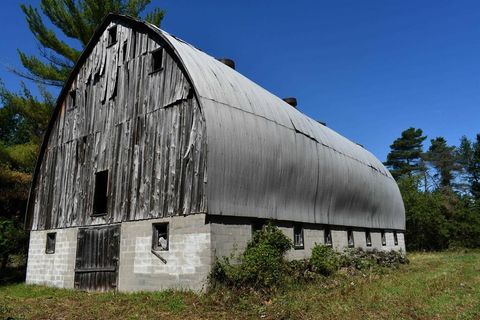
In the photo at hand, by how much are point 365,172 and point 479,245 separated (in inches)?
1040

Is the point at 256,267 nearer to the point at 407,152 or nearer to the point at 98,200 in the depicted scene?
the point at 98,200

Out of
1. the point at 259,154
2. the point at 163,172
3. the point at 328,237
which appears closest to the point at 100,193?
the point at 163,172

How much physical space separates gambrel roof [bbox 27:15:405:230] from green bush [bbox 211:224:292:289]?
1.26 meters

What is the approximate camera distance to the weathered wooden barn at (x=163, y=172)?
46.2 feet

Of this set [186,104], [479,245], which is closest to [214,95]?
[186,104]

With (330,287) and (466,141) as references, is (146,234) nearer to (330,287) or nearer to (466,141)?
(330,287)

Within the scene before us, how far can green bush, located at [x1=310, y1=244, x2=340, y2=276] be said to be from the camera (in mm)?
16158

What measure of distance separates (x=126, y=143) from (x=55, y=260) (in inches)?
249

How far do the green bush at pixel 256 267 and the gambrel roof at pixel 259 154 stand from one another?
4.12 ft

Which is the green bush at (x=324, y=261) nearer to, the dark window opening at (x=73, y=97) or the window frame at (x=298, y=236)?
the window frame at (x=298, y=236)

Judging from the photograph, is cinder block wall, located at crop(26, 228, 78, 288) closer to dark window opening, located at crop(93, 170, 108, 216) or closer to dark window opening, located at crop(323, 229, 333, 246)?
dark window opening, located at crop(93, 170, 108, 216)

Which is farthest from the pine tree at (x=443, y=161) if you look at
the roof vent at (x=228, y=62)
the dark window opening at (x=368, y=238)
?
the roof vent at (x=228, y=62)

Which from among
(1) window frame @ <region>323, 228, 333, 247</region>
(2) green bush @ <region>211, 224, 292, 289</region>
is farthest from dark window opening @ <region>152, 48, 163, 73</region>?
(1) window frame @ <region>323, 228, 333, 247</region>

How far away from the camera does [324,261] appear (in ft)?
53.7
